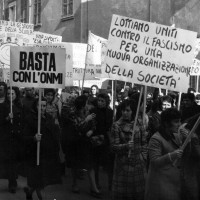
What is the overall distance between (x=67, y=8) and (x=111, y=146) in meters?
19.5

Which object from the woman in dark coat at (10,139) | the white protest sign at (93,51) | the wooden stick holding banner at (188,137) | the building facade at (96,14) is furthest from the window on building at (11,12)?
the wooden stick holding banner at (188,137)

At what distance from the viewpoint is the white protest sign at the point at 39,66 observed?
8172 millimetres

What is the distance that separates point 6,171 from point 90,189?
4.46 ft

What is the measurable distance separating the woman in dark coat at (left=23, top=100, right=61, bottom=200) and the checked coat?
1.48m

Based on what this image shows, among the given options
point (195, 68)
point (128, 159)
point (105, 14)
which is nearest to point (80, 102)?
point (128, 159)

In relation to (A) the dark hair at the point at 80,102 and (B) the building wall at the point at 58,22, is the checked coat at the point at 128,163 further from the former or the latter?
(B) the building wall at the point at 58,22

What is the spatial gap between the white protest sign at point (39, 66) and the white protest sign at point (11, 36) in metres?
6.01

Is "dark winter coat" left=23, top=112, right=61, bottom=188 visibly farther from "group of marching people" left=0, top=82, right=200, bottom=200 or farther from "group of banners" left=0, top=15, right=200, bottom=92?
"group of banners" left=0, top=15, right=200, bottom=92

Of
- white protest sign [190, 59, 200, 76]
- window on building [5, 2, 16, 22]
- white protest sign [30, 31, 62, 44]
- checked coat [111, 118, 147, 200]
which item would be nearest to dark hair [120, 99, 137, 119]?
checked coat [111, 118, 147, 200]

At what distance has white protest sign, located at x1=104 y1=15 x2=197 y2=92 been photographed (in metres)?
6.95

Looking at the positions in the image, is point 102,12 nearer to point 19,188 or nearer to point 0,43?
point 0,43

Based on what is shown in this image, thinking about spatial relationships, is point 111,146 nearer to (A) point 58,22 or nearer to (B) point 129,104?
(B) point 129,104

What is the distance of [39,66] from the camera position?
8.21m

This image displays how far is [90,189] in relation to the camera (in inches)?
351
